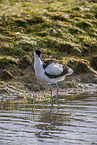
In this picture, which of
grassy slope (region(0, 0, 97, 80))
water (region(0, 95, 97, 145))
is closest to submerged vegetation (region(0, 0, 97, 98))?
grassy slope (region(0, 0, 97, 80))

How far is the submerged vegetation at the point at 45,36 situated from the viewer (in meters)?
14.3

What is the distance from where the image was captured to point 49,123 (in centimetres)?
804

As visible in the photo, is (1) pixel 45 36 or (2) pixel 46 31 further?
(2) pixel 46 31

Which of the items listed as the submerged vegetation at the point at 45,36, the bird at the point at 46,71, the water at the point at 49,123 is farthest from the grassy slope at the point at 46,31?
the water at the point at 49,123

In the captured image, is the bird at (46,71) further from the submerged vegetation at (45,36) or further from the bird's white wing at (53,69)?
the submerged vegetation at (45,36)

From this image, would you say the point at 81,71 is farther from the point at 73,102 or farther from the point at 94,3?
the point at 94,3

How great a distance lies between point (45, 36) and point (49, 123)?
29.4 ft

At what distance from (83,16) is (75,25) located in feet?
4.37

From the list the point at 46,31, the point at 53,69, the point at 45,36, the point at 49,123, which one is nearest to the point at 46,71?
the point at 53,69

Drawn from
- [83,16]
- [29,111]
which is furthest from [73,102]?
[83,16]

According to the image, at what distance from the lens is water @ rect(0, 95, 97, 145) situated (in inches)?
263

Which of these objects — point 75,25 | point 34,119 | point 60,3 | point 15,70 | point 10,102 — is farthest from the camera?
point 60,3

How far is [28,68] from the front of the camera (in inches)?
565

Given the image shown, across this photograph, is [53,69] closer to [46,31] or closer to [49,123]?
[49,123]
